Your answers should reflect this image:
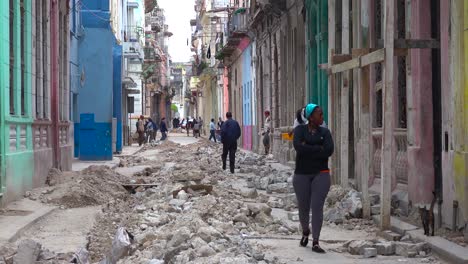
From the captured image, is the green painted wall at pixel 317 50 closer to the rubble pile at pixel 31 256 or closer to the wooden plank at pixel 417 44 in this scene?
the wooden plank at pixel 417 44

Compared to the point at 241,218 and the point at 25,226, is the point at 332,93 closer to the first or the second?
the point at 241,218

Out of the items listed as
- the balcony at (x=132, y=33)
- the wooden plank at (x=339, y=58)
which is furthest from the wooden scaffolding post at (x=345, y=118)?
the balcony at (x=132, y=33)

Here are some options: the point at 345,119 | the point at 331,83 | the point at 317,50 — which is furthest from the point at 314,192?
the point at 317,50

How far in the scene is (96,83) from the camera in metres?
28.0

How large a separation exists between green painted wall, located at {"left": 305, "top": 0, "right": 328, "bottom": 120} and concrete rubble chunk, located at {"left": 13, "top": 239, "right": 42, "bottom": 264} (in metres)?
11.0

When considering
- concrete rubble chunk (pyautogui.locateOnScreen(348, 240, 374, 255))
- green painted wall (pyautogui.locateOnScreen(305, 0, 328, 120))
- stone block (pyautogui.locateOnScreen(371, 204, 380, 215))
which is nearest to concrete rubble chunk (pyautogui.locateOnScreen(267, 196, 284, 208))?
stone block (pyautogui.locateOnScreen(371, 204, 380, 215))

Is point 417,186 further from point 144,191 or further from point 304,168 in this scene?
point 144,191

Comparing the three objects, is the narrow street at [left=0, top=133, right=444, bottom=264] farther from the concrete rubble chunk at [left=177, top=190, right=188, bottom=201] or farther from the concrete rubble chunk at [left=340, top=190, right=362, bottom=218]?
the concrete rubble chunk at [left=340, top=190, right=362, bottom=218]

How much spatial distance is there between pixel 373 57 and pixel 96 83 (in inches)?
745

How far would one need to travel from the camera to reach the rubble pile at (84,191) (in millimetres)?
14438

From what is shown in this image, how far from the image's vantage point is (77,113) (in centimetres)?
2781

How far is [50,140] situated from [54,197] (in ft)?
13.4

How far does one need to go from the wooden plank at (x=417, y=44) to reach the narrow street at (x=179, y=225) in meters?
2.41

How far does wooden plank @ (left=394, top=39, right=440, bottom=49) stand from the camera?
32.7 ft
